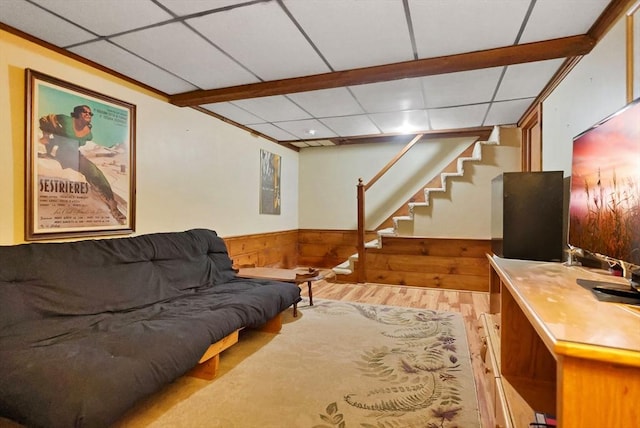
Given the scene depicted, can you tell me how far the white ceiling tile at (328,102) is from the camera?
3.29 meters

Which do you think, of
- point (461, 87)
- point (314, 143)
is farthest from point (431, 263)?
point (314, 143)

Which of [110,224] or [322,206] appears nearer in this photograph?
[110,224]

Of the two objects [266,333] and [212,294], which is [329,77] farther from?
[266,333]

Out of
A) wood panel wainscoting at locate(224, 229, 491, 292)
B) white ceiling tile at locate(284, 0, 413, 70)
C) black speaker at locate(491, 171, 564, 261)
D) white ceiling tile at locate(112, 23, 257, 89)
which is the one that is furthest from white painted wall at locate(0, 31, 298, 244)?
black speaker at locate(491, 171, 564, 261)

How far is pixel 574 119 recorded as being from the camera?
7.86ft

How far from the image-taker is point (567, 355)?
75 cm

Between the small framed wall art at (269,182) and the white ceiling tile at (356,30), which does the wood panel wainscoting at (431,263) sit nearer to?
the small framed wall art at (269,182)

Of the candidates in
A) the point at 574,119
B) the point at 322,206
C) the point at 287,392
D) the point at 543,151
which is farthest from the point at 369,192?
the point at 287,392

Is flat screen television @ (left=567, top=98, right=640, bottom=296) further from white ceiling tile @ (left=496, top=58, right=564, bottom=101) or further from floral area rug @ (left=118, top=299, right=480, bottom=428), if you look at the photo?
white ceiling tile @ (left=496, top=58, right=564, bottom=101)

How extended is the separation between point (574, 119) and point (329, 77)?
1.90m

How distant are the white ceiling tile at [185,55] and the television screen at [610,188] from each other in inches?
92.9

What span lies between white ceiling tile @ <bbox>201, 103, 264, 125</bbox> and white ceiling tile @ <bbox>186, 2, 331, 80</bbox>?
100 centimetres

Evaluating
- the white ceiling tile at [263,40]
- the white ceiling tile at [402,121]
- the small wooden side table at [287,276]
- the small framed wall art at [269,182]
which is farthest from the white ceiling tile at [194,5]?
the small framed wall art at [269,182]

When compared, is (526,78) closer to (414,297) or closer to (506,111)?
(506,111)
